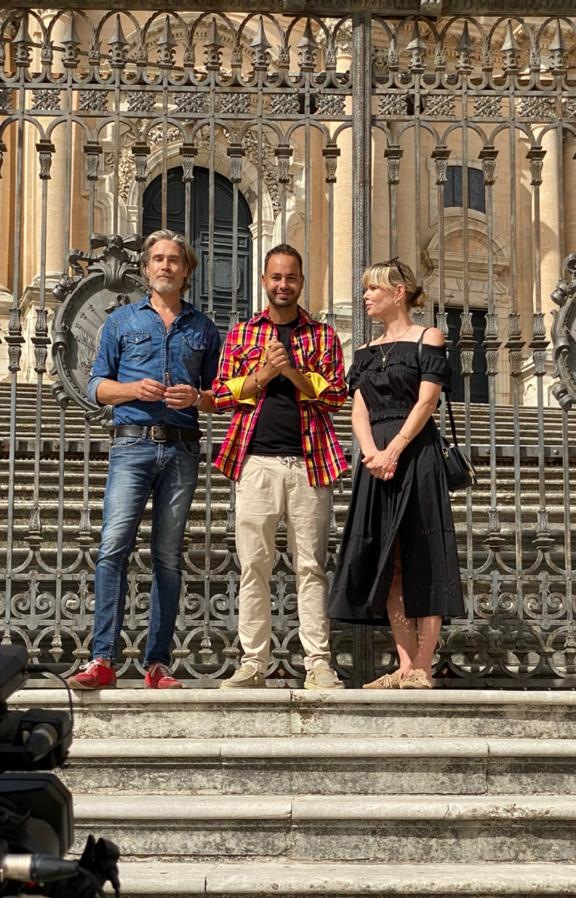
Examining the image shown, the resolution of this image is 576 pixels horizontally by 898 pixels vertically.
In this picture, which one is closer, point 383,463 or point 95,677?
point 95,677

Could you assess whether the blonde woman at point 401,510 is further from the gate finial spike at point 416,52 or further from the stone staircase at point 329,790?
the gate finial spike at point 416,52

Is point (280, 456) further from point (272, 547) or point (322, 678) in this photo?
point (322, 678)

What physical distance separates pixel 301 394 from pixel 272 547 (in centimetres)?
67

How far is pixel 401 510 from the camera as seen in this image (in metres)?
6.59

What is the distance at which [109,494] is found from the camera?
6707mm

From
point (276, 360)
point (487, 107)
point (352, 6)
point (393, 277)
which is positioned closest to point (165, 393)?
point (276, 360)

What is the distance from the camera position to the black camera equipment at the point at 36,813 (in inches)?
125

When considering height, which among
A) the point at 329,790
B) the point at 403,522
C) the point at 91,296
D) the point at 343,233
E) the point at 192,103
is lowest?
the point at 329,790

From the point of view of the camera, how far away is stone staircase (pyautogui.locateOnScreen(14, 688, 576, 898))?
5.21 meters

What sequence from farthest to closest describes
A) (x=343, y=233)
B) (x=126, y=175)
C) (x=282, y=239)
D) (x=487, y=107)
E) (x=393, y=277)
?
(x=126, y=175) → (x=343, y=233) → (x=487, y=107) → (x=282, y=239) → (x=393, y=277)

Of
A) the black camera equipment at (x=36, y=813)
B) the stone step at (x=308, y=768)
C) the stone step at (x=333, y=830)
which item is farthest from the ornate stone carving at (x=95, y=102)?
the black camera equipment at (x=36, y=813)

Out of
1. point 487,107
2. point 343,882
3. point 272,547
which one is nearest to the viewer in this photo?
point 343,882

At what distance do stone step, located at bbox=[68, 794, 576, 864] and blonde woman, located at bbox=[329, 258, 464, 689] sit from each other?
3.40 feet

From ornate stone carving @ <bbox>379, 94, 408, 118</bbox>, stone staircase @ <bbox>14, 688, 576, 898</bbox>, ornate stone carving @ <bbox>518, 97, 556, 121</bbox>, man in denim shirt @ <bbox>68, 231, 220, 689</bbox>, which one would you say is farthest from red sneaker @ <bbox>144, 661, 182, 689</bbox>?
ornate stone carving @ <bbox>518, 97, 556, 121</bbox>
